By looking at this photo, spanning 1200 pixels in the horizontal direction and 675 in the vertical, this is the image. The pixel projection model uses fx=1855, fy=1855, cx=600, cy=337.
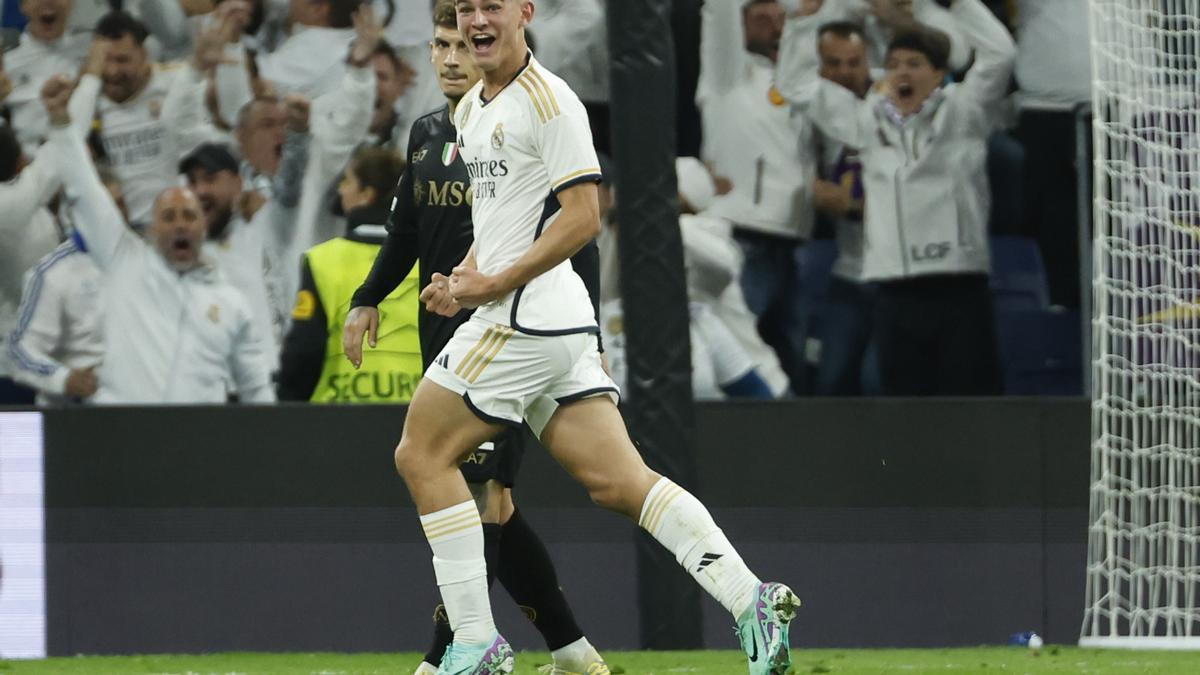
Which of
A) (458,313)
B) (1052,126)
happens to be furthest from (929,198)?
(458,313)

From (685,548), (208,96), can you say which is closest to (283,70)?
(208,96)

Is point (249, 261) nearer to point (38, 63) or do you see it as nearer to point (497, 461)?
point (38, 63)

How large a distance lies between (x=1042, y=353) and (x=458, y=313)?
345 centimetres

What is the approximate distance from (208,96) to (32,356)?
138cm

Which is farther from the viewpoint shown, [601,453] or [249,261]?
[249,261]

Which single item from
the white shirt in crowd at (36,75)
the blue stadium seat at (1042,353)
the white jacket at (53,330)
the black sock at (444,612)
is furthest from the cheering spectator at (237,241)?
the blue stadium seat at (1042,353)

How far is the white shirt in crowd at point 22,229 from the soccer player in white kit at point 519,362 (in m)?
4.08

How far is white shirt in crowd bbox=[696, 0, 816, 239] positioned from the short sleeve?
351 centimetres

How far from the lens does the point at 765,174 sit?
313 inches

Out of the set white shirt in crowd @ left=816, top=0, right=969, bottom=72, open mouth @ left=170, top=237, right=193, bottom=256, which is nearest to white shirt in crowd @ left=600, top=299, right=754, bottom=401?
white shirt in crowd @ left=816, top=0, right=969, bottom=72

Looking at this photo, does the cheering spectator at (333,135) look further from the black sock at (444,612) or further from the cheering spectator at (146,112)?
the black sock at (444,612)

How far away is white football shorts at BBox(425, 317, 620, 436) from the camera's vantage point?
4.53m

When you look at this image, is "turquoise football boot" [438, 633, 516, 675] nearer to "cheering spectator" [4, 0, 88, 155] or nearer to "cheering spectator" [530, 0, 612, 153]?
"cheering spectator" [530, 0, 612, 153]

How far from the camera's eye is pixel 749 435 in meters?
7.86
